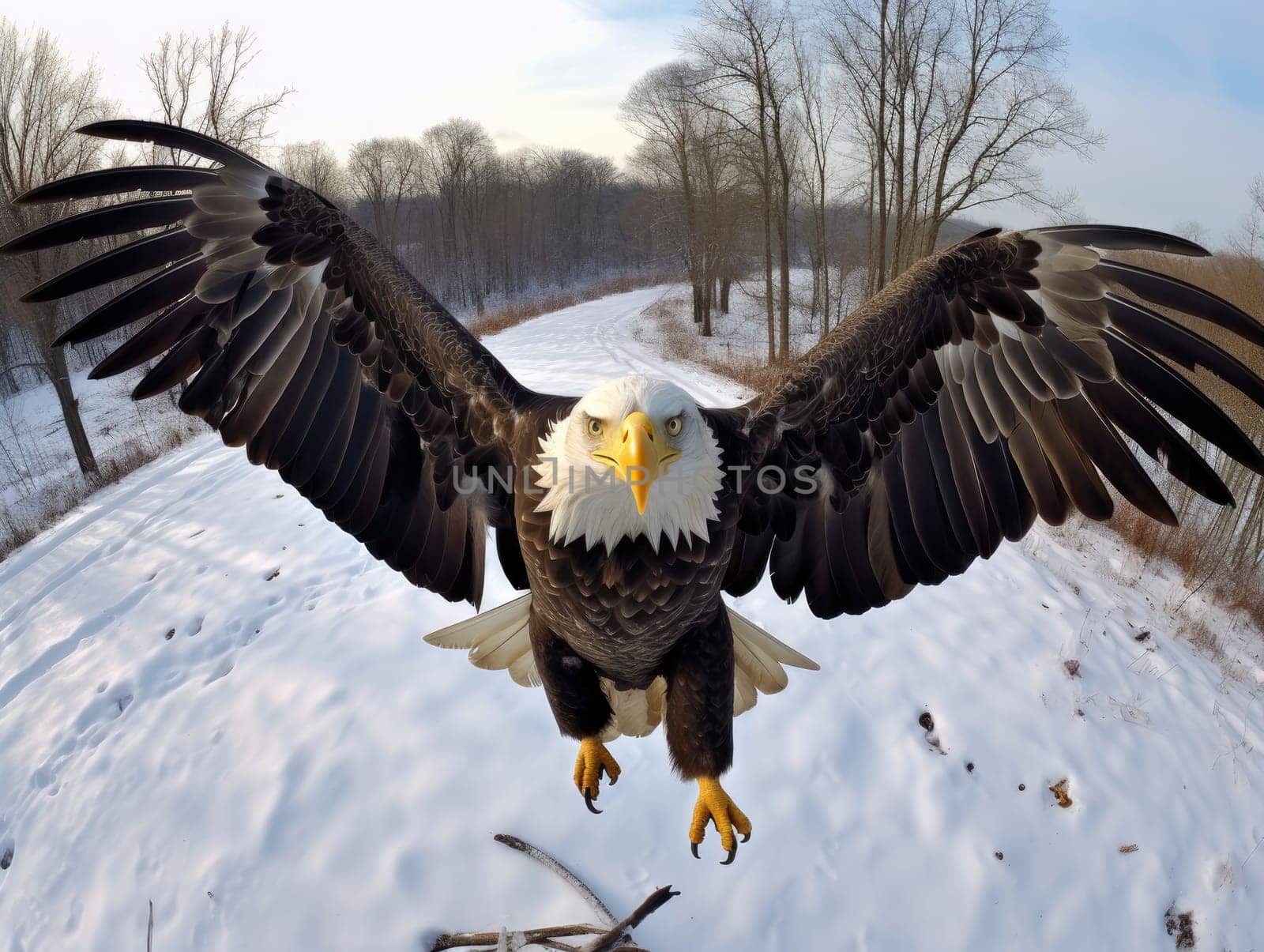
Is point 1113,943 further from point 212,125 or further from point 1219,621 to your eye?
point 212,125

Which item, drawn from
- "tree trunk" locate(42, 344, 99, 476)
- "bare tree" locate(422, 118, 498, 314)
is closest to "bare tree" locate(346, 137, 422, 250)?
"bare tree" locate(422, 118, 498, 314)

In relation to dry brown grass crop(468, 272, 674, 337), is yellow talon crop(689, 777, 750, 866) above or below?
below

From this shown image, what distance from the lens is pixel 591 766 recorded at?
213 cm

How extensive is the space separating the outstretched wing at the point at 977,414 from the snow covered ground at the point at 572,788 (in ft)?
5.09

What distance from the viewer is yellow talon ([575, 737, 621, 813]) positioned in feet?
6.98

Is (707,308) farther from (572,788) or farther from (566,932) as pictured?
(566,932)

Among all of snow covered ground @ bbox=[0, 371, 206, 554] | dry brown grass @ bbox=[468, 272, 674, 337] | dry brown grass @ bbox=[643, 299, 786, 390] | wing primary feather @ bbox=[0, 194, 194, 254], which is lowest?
snow covered ground @ bbox=[0, 371, 206, 554]

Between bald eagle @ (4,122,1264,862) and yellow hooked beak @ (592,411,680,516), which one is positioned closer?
yellow hooked beak @ (592,411,680,516)

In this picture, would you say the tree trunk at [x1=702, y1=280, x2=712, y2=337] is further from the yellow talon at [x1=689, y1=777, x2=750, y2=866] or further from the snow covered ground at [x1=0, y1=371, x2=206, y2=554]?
the yellow talon at [x1=689, y1=777, x2=750, y2=866]

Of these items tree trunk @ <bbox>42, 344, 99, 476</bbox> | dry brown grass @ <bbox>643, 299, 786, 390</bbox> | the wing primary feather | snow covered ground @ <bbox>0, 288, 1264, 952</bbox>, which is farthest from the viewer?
dry brown grass @ <bbox>643, 299, 786, 390</bbox>

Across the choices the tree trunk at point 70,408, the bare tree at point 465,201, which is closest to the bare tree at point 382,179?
the bare tree at point 465,201

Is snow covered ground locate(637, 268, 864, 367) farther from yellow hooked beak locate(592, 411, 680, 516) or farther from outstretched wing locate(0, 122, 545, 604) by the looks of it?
yellow hooked beak locate(592, 411, 680, 516)

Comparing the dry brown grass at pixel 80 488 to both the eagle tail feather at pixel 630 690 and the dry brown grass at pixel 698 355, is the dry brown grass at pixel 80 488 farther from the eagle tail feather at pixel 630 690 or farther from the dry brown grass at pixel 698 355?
the dry brown grass at pixel 698 355

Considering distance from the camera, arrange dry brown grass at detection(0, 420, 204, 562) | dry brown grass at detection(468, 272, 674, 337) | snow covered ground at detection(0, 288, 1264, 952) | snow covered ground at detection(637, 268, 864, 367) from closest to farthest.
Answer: snow covered ground at detection(0, 288, 1264, 952) → dry brown grass at detection(0, 420, 204, 562) → snow covered ground at detection(637, 268, 864, 367) → dry brown grass at detection(468, 272, 674, 337)
